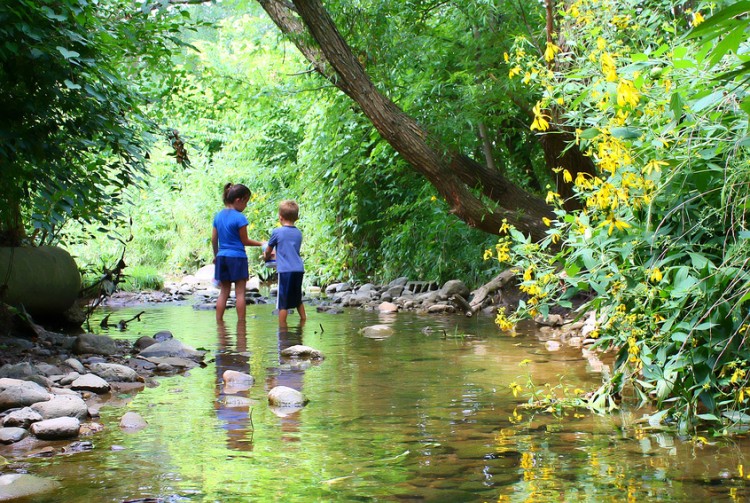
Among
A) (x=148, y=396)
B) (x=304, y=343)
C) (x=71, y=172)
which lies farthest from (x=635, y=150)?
(x=304, y=343)

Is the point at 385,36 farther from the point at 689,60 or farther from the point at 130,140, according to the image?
the point at 689,60

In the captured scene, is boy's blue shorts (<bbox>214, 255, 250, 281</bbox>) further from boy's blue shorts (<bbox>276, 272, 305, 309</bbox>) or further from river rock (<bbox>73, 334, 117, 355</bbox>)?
river rock (<bbox>73, 334, 117, 355</bbox>)

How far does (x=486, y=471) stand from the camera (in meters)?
A: 3.26

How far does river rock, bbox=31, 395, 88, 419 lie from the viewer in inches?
167

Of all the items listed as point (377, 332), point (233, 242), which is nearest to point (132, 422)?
point (377, 332)

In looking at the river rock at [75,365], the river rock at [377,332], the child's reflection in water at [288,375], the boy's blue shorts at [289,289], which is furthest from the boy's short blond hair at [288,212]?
the river rock at [75,365]

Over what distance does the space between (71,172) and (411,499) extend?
13.5 ft

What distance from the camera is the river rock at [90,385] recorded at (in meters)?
5.18

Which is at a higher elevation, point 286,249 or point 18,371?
point 286,249

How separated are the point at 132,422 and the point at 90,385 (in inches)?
45.1

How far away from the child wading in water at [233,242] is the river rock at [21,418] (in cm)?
569

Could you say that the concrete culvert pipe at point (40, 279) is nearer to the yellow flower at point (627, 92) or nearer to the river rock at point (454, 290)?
the river rock at point (454, 290)

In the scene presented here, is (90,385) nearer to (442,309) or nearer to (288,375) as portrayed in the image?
(288,375)

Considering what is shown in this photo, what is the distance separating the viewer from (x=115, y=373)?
5.62 meters
